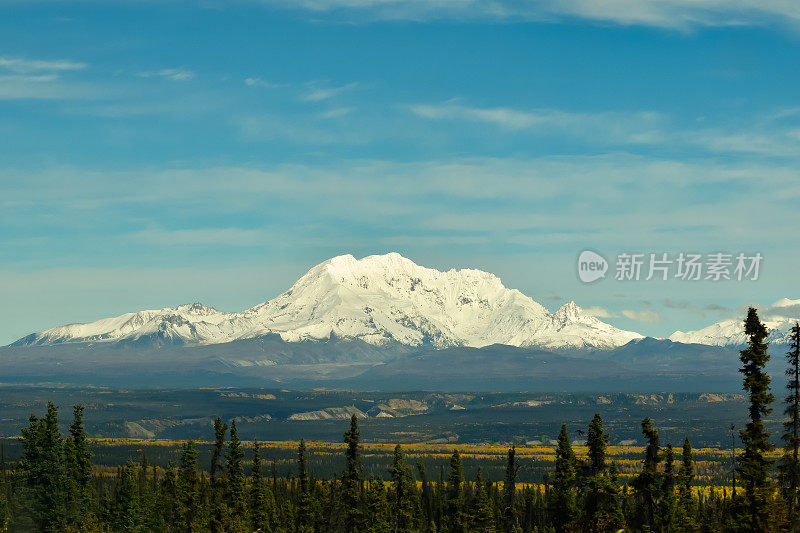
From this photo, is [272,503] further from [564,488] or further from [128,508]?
[564,488]

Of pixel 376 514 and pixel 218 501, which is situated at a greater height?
pixel 218 501

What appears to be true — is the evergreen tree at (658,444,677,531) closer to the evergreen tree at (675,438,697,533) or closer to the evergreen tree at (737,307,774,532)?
the evergreen tree at (675,438,697,533)

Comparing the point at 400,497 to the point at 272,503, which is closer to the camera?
the point at 400,497

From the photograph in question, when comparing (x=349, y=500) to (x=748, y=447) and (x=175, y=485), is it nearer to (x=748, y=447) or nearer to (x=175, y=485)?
(x=175, y=485)

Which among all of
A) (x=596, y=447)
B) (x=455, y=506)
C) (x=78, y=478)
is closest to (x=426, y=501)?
(x=455, y=506)

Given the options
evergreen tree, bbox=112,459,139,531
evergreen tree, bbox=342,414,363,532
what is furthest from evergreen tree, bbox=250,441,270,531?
evergreen tree, bbox=112,459,139,531

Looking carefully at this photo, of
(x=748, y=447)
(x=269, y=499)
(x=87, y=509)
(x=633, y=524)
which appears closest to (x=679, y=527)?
(x=633, y=524)

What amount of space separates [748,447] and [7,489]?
139101mm

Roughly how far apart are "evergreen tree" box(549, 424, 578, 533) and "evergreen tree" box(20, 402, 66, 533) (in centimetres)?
6544

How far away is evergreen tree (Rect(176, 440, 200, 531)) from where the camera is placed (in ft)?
445

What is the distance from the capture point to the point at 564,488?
10762cm

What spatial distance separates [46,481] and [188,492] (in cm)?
1876

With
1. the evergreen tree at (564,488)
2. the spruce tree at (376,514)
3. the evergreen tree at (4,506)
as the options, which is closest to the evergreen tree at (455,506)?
the spruce tree at (376,514)

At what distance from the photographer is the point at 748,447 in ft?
259
